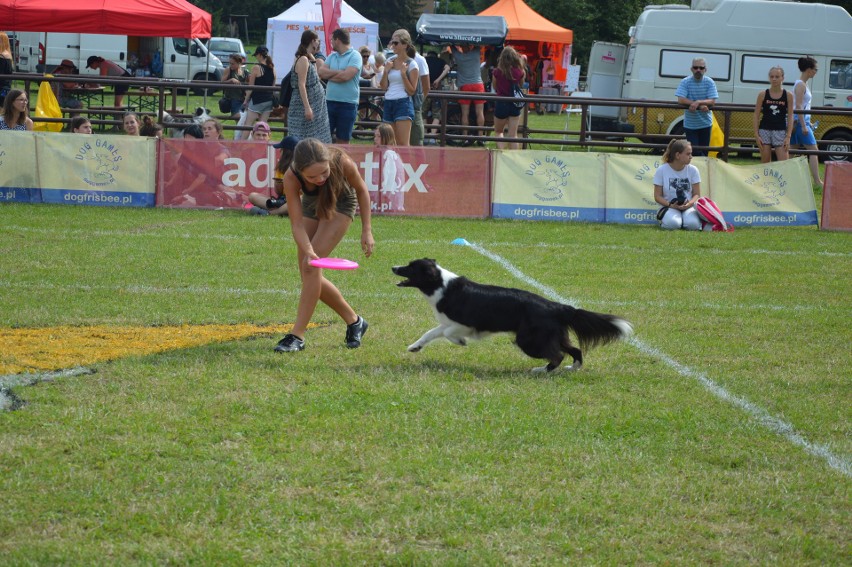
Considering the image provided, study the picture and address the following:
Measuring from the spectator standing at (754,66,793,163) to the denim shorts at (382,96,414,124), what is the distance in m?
5.38

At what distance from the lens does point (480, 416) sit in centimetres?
564

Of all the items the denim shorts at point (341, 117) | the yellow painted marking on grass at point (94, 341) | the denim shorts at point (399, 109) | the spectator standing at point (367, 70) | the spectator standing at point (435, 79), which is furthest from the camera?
the spectator standing at point (435, 79)

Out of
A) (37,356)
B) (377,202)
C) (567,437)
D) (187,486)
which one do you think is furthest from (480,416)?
(377,202)

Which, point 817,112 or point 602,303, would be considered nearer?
point 602,303

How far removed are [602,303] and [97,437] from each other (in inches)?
200

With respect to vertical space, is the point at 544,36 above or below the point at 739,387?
above

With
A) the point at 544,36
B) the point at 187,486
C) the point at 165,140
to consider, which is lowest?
the point at 187,486

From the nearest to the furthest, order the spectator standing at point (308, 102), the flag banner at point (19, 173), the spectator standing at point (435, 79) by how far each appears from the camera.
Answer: the spectator standing at point (308, 102)
the flag banner at point (19, 173)
the spectator standing at point (435, 79)

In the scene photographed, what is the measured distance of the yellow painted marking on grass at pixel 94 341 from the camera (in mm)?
6535

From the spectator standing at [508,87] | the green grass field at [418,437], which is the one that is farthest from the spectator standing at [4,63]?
the green grass field at [418,437]

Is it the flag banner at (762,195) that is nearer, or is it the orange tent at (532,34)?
the flag banner at (762,195)

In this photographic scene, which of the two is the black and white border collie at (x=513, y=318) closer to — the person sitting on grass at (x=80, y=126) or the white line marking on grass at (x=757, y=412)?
the white line marking on grass at (x=757, y=412)

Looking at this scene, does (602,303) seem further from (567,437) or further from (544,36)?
(544,36)

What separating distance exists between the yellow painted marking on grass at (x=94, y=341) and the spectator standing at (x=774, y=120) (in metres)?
10.8
